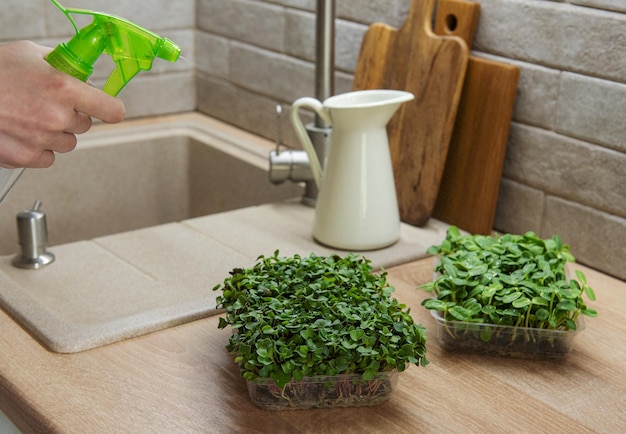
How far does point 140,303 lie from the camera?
1.03 metres

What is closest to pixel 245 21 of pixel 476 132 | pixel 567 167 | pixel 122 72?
pixel 476 132

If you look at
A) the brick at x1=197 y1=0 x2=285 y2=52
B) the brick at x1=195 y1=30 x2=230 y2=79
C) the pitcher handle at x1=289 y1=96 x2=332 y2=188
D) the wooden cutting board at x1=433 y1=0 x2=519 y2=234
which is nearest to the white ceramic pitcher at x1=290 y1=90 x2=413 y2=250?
the pitcher handle at x1=289 y1=96 x2=332 y2=188

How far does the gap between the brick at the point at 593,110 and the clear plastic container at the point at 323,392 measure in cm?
49

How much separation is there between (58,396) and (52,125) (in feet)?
0.83

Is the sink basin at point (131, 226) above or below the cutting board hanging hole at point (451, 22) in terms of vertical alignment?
below

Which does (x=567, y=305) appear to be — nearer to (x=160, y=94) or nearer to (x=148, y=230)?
(x=148, y=230)

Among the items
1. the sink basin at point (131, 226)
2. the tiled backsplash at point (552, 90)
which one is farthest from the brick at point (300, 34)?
the sink basin at point (131, 226)

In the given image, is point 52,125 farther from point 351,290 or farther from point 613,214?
point 613,214

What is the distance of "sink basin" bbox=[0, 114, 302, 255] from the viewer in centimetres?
156

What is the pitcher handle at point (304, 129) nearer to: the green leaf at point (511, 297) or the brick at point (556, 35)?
the brick at point (556, 35)

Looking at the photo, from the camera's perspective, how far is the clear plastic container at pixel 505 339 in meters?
0.90

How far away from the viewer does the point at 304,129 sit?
1.26 meters

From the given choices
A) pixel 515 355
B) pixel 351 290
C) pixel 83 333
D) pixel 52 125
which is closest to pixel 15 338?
pixel 83 333

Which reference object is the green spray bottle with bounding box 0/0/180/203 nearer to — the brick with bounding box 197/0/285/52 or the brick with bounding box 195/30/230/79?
the brick with bounding box 197/0/285/52
